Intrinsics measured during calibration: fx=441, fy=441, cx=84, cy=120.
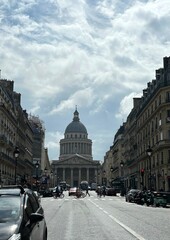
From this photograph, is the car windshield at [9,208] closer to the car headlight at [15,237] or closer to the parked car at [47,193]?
the car headlight at [15,237]

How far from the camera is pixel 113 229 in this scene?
1620cm

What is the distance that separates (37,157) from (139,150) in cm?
5491

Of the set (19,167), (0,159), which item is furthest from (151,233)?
(19,167)

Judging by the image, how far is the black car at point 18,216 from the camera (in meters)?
6.51

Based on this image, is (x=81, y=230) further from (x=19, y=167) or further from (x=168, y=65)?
(x=19, y=167)

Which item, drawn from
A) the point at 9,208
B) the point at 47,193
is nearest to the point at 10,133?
the point at 47,193

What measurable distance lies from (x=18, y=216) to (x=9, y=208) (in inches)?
22.1

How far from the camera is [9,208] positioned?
7.82 m

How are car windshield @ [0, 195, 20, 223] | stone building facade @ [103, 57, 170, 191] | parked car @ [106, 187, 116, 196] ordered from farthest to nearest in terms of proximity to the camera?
1. parked car @ [106, 187, 116, 196]
2. stone building facade @ [103, 57, 170, 191]
3. car windshield @ [0, 195, 20, 223]

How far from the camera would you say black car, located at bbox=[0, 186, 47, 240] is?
651 centimetres

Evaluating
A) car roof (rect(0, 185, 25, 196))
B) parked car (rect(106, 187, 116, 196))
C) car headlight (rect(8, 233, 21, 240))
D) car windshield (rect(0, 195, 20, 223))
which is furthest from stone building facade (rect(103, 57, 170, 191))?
car headlight (rect(8, 233, 21, 240))

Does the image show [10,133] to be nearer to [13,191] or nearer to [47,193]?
[47,193]

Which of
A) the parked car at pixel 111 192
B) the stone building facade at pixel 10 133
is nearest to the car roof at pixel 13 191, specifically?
the stone building facade at pixel 10 133

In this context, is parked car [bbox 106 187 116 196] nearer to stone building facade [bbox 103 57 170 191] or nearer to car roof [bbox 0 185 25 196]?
stone building facade [bbox 103 57 170 191]
